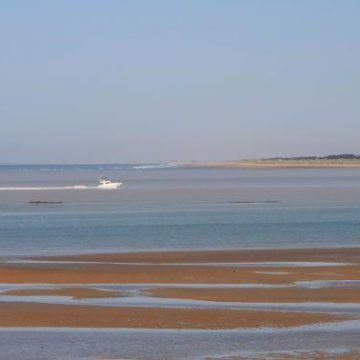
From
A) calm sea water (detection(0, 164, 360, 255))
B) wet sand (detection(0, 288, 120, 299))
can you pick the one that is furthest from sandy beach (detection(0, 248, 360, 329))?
calm sea water (detection(0, 164, 360, 255))

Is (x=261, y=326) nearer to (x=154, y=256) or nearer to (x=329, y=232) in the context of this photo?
(x=154, y=256)

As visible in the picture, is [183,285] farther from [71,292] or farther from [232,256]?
[232,256]

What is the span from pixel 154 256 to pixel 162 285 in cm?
784

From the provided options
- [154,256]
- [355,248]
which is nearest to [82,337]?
[154,256]

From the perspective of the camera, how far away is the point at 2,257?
3002 cm

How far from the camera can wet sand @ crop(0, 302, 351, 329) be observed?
647 inches

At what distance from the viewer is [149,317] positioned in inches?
673

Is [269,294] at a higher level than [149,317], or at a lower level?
lower

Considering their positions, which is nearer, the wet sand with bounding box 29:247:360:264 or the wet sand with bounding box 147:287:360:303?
the wet sand with bounding box 147:287:360:303

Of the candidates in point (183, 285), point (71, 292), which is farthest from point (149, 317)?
point (183, 285)

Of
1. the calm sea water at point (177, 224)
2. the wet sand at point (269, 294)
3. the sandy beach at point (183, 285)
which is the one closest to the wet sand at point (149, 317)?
the sandy beach at point (183, 285)

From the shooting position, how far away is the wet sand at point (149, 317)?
53.9 ft

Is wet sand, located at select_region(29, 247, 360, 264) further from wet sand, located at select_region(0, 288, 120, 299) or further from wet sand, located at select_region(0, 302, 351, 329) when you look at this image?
wet sand, located at select_region(0, 302, 351, 329)

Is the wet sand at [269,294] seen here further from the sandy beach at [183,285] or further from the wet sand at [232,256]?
the wet sand at [232,256]
